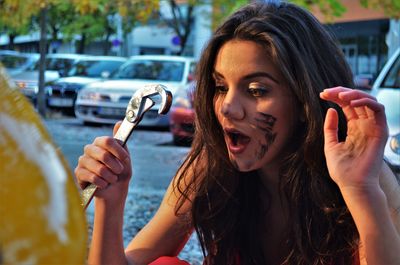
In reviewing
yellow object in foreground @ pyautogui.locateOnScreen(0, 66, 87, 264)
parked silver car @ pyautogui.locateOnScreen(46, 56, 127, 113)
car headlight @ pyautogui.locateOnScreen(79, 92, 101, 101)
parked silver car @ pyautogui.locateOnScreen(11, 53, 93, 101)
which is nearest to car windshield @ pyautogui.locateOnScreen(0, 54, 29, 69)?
parked silver car @ pyautogui.locateOnScreen(11, 53, 93, 101)

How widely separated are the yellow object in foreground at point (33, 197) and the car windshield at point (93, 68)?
16.8 meters

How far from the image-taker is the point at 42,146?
0.50 m

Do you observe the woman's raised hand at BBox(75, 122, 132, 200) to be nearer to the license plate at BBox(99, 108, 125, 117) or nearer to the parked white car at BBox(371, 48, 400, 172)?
the parked white car at BBox(371, 48, 400, 172)

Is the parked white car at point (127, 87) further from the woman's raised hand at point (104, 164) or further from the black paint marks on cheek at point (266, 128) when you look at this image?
the woman's raised hand at point (104, 164)

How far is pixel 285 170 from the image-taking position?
1902 mm

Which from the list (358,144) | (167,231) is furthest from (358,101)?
(167,231)

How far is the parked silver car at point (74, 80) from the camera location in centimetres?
1647

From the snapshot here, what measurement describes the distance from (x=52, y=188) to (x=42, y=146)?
47mm

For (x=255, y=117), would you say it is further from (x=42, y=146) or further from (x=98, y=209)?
(x=42, y=146)

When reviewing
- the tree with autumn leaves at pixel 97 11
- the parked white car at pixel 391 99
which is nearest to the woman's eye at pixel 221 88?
the parked white car at pixel 391 99

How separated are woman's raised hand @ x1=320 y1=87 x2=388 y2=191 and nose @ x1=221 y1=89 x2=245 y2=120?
0.31 m

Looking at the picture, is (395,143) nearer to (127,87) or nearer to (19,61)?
Answer: (127,87)

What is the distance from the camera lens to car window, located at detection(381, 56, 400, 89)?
6.15 m

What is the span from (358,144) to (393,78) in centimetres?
500
